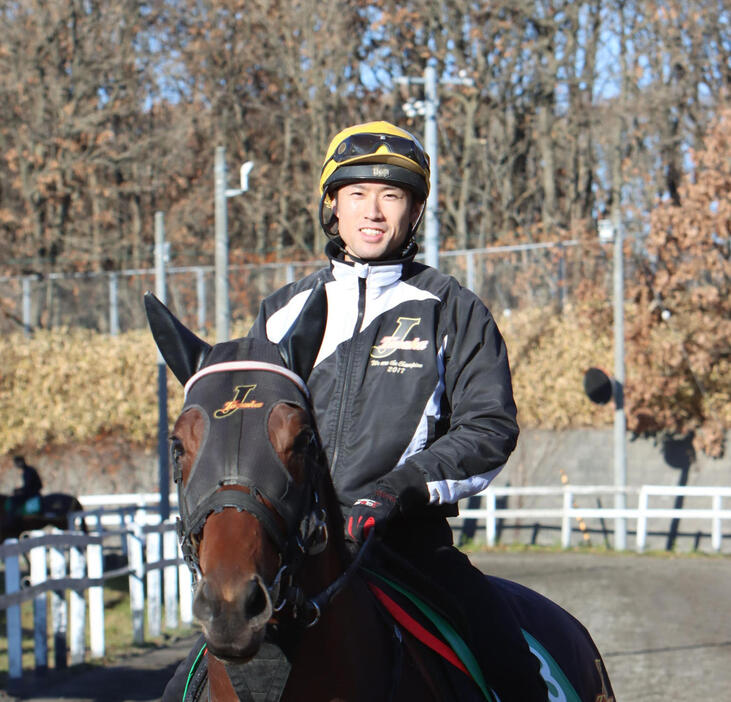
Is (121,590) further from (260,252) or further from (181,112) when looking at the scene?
(181,112)

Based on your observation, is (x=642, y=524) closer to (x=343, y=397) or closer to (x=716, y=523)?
(x=716, y=523)

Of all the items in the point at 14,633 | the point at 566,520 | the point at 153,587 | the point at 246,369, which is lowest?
the point at 566,520

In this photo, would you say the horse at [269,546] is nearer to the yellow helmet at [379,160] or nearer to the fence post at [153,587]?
the yellow helmet at [379,160]

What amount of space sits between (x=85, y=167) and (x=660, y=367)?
17.9m

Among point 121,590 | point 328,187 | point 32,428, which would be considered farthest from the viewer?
point 32,428

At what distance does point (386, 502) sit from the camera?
316cm

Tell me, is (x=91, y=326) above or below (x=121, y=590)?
above

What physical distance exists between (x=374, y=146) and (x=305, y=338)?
1.15 metres

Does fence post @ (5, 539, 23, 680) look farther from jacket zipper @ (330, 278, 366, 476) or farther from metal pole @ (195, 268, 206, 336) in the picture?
metal pole @ (195, 268, 206, 336)

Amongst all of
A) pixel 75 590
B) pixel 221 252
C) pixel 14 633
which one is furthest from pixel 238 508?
pixel 221 252

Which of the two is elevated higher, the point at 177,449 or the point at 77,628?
the point at 177,449

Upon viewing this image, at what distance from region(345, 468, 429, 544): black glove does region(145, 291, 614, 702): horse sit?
7 cm

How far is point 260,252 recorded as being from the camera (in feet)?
102

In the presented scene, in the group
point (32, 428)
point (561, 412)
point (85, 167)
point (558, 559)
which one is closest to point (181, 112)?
point (85, 167)
